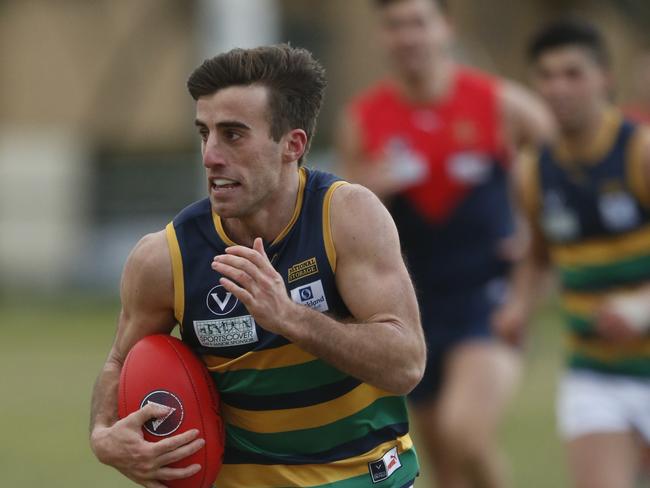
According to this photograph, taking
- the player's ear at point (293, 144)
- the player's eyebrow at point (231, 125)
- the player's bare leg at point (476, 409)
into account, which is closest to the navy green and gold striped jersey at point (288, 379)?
the player's ear at point (293, 144)

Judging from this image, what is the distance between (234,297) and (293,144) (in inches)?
21.3

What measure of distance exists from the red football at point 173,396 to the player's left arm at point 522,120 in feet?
13.3

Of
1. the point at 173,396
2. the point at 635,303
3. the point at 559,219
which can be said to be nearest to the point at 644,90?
the point at 559,219

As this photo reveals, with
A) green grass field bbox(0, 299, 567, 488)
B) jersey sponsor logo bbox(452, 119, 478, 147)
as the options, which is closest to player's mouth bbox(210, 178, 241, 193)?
jersey sponsor logo bbox(452, 119, 478, 147)

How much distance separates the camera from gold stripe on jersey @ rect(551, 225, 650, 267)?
702 centimetres

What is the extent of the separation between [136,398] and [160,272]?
41cm

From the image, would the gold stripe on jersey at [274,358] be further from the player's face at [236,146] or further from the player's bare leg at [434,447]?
the player's bare leg at [434,447]

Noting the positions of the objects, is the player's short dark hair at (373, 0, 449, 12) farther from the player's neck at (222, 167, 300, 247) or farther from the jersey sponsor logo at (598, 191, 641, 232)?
the player's neck at (222, 167, 300, 247)

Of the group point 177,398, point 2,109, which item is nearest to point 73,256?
point 2,109

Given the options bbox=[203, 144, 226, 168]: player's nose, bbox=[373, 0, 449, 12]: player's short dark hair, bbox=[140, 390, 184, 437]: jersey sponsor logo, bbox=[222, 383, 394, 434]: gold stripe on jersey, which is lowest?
bbox=[222, 383, 394, 434]: gold stripe on jersey

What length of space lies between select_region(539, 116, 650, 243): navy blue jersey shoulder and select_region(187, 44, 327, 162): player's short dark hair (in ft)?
8.52

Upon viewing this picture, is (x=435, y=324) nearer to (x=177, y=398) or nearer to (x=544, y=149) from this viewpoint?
(x=544, y=149)

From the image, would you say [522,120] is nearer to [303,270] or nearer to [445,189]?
[445,189]

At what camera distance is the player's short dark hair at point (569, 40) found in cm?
745
